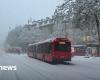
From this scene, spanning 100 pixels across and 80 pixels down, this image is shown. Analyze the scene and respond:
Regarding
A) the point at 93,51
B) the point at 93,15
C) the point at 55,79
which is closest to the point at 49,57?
the point at 93,15

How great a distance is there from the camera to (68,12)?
3981 centimetres

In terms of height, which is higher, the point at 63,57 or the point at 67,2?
the point at 67,2

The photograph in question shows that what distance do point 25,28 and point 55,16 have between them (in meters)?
120

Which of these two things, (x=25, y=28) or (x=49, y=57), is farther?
(x=25, y=28)

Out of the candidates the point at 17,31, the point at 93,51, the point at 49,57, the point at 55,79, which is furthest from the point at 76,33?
the point at 55,79

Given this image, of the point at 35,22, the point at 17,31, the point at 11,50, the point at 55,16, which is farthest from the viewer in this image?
the point at 35,22

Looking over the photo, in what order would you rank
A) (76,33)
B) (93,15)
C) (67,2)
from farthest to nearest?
(76,33), (67,2), (93,15)

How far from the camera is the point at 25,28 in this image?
16100 cm

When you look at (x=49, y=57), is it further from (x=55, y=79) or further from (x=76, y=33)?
(x=76, y=33)

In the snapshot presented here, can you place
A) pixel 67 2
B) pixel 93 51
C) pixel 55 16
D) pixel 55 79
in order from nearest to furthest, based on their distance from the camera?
1. pixel 55 79
2. pixel 67 2
3. pixel 55 16
4. pixel 93 51

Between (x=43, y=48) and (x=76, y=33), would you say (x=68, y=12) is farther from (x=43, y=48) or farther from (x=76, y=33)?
(x=76, y=33)

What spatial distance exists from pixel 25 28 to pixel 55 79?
141277 mm

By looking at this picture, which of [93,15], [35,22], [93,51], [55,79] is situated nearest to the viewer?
[55,79]

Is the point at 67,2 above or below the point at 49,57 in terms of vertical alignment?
above
